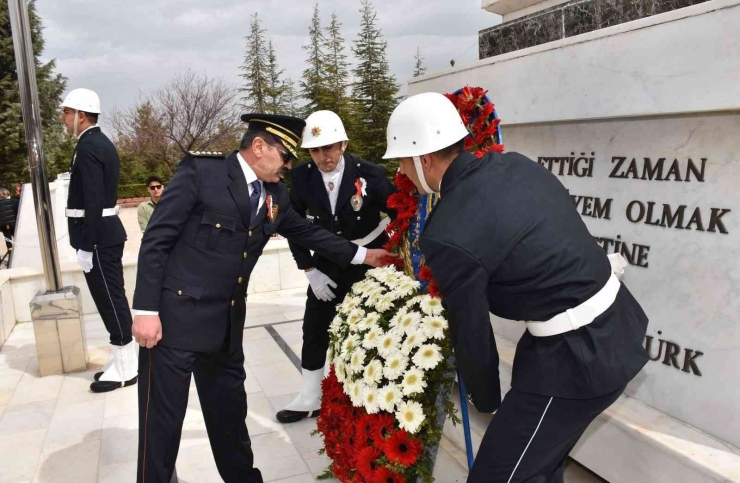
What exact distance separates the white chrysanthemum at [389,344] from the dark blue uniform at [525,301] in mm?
524

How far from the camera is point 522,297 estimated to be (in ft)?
5.99

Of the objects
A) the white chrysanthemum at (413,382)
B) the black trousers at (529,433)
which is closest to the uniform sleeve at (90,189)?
the white chrysanthemum at (413,382)

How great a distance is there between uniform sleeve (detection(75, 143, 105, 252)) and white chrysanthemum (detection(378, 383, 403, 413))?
3.09 m

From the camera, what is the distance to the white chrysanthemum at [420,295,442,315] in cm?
244

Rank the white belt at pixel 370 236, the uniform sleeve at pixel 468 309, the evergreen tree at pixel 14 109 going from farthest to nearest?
the evergreen tree at pixel 14 109, the white belt at pixel 370 236, the uniform sleeve at pixel 468 309

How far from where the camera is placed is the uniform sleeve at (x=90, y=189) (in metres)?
4.39

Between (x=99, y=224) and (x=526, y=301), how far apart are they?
3.73 metres

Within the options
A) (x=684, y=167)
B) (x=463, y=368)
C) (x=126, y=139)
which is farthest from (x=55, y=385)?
(x=126, y=139)

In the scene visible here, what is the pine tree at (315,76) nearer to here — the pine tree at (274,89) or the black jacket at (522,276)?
the pine tree at (274,89)

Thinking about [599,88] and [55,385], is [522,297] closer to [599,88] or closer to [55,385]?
[599,88]

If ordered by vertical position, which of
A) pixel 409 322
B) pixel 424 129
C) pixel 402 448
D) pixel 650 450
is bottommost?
pixel 650 450

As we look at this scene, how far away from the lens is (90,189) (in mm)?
4410

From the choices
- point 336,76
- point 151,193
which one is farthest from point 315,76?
point 151,193

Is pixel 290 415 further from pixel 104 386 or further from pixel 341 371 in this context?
pixel 104 386
